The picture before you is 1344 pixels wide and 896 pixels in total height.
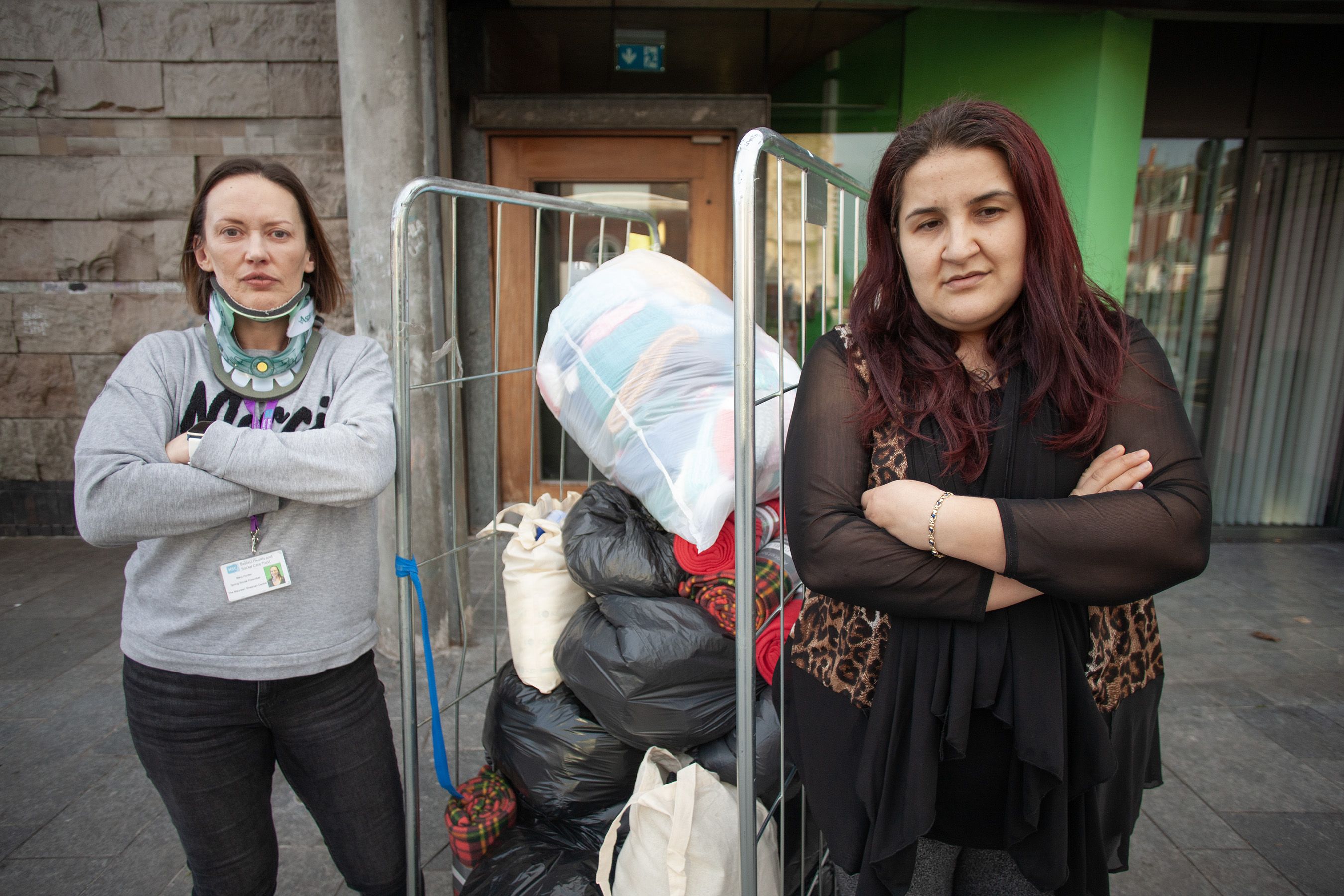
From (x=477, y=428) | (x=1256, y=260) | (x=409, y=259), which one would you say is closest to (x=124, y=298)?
(x=477, y=428)

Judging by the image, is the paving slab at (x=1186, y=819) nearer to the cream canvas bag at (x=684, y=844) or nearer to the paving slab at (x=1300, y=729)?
the paving slab at (x=1300, y=729)

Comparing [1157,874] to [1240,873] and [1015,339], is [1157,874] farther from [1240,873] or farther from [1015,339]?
[1015,339]

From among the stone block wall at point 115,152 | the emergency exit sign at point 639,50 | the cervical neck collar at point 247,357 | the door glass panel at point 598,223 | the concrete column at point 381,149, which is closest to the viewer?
the cervical neck collar at point 247,357

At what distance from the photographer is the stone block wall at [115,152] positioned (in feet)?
15.0

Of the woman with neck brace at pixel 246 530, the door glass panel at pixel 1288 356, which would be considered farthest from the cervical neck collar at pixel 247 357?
the door glass panel at pixel 1288 356

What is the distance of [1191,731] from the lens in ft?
10.1

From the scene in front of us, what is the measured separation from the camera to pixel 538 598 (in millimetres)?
2051

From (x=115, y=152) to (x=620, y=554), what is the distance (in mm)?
4772

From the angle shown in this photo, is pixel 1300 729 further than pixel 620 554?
Yes

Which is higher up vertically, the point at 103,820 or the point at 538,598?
the point at 538,598

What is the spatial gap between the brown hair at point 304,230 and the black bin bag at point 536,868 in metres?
1.40

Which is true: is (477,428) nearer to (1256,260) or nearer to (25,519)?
(25,519)

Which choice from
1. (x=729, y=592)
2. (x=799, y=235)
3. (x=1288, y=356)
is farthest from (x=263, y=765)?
(x=1288, y=356)

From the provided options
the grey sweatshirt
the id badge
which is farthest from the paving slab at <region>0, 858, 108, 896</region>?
the id badge
